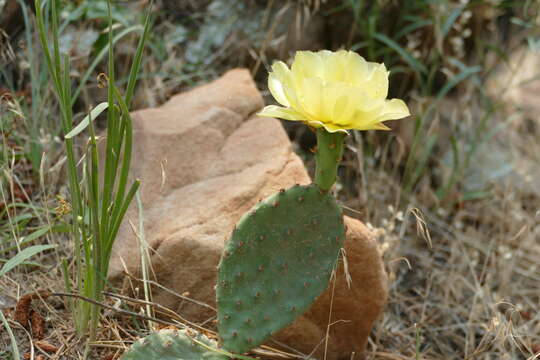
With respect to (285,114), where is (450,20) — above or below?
below

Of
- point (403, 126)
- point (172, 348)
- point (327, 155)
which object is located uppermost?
point (327, 155)

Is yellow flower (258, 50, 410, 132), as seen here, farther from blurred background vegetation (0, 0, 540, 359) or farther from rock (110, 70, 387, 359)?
blurred background vegetation (0, 0, 540, 359)

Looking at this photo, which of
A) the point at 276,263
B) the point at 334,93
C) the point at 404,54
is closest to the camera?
the point at 334,93

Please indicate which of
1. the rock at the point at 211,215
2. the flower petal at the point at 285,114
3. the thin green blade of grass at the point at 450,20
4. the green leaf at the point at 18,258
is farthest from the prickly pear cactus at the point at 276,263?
the thin green blade of grass at the point at 450,20

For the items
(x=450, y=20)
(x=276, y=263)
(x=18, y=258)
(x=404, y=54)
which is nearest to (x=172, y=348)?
(x=276, y=263)

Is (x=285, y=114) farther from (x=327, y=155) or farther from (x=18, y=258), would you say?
(x=18, y=258)

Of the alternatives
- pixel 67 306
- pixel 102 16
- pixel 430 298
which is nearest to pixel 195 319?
pixel 67 306

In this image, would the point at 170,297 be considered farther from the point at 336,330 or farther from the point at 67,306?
the point at 336,330
